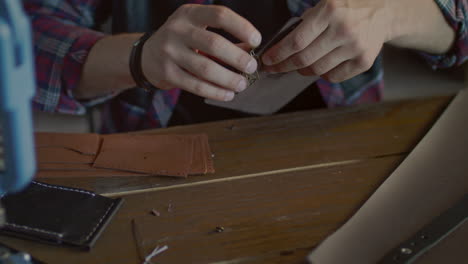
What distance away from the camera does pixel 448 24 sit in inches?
43.3

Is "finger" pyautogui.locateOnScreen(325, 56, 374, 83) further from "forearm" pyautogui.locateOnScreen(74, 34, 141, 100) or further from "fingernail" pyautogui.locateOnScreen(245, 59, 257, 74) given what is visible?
"forearm" pyautogui.locateOnScreen(74, 34, 141, 100)

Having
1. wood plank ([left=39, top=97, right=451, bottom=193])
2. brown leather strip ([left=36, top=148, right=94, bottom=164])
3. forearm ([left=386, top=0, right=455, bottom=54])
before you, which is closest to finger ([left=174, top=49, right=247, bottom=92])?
wood plank ([left=39, top=97, right=451, bottom=193])

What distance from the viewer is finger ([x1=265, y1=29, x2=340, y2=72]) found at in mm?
851

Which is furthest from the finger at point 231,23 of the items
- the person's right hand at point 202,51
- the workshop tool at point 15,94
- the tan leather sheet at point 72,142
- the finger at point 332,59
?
the workshop tool at point 15,94

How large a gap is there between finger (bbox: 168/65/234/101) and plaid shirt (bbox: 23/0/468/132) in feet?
1.01

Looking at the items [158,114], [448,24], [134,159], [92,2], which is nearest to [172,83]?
[134,159]

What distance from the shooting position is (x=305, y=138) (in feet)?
3.03

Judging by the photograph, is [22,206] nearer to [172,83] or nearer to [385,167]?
[172,83]

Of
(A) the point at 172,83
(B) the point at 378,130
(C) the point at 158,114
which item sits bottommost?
(C) the point at 158,114

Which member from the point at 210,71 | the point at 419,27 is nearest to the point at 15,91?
the point at 210,71

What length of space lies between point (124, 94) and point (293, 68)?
53 cm

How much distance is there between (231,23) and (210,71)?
0.08 m

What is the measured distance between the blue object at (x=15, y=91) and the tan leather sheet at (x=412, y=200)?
1.15 feet

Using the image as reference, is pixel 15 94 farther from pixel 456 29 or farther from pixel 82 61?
pixel 456 29
